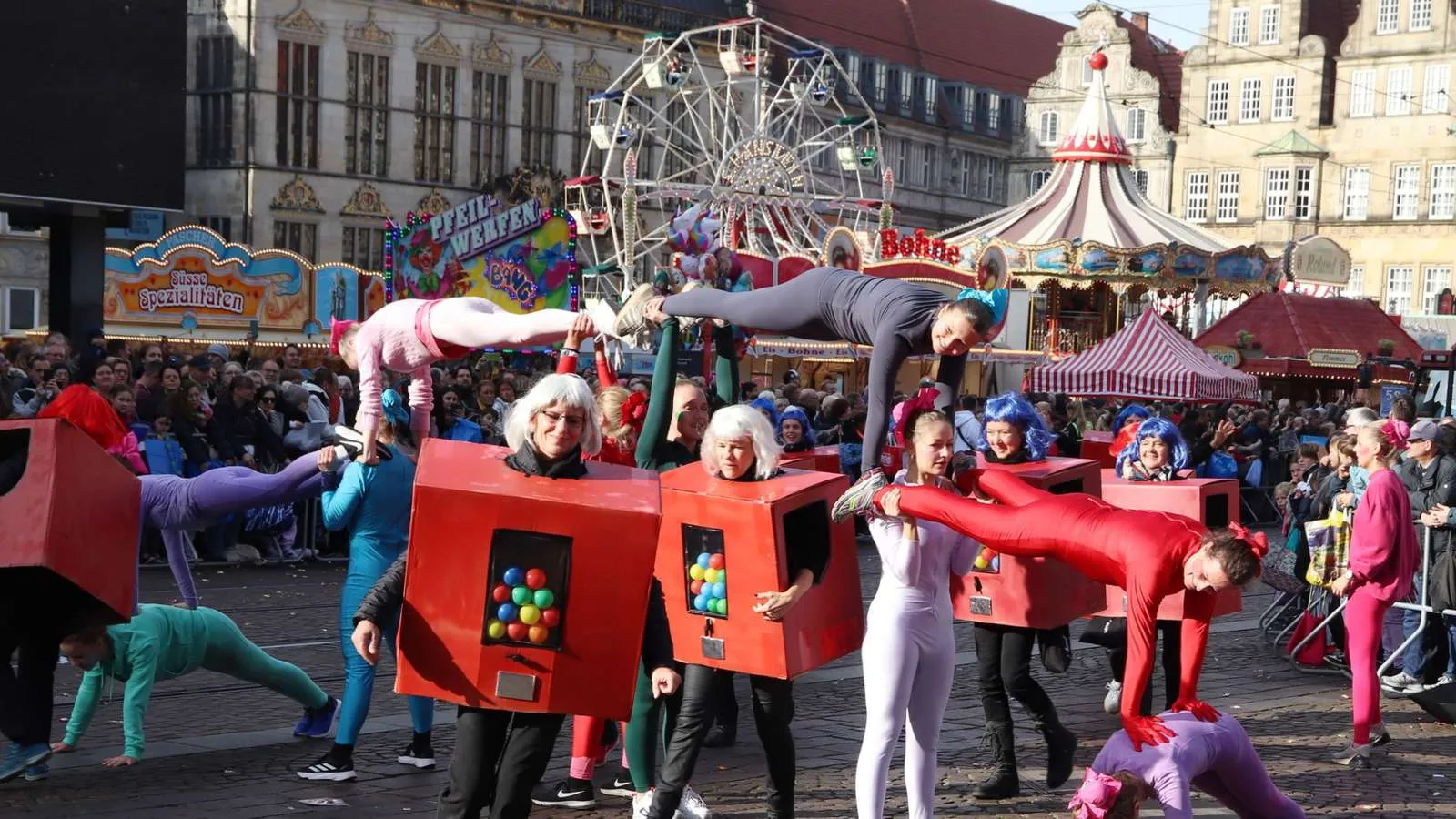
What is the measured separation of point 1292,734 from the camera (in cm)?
1024

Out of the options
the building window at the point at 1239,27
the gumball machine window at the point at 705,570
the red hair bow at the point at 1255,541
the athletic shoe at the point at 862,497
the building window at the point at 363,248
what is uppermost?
the building window at the point at 1239,27

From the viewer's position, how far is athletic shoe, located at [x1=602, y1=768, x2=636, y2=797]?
820 cm

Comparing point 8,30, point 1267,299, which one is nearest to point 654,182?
point 1267,299

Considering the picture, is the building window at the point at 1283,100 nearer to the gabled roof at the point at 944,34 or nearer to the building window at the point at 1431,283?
the building window at the point at 1431,283

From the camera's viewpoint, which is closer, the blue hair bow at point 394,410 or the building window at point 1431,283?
the blue hair bow at point 394,410

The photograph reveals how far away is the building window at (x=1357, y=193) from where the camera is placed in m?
63.8

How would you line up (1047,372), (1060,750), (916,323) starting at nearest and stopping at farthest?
1. (916,323)
2. (1060,750)
3. (1047,372)

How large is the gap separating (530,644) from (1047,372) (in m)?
22.6

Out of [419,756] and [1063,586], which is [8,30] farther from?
[1063,586]

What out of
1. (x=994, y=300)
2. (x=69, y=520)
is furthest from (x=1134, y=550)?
(x=69, y=520)

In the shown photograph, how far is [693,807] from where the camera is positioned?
7762 mm

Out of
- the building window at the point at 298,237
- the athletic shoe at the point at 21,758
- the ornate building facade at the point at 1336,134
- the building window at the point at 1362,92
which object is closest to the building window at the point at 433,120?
the building window at the point at 298,237

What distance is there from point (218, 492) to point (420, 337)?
109 cm

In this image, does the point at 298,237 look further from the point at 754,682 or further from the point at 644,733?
the point at 754,682
